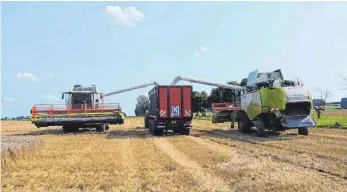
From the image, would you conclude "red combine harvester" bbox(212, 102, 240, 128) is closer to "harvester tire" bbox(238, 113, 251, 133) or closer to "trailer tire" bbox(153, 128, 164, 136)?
"harvester tire" bbox(238, 113, 251, 133)

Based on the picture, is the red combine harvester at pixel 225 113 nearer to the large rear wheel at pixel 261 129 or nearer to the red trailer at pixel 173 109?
the red trailer at pixel 173 109

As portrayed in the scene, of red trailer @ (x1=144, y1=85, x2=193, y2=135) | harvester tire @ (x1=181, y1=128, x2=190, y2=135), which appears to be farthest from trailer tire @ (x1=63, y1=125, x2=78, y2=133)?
harvester tire @ (x1=181, y1=128, x2=190, y2=135)

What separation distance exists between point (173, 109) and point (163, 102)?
0.71m

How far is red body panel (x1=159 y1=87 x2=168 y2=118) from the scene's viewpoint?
25.2 meters

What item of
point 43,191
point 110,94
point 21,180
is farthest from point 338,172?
point 110,94

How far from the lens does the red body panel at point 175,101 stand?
2538 cm

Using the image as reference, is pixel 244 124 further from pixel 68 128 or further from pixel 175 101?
pixel 68 128

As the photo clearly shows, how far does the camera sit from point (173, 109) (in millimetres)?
25391

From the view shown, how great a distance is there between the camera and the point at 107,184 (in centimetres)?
924

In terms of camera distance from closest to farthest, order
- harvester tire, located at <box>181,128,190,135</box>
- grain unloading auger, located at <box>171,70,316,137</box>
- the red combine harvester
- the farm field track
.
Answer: the farm field track
grain unloading auger, located at <box>171,70,316,137</box>
harvester tire, located at <box>181,128,190,135</box>
the red combine harvester

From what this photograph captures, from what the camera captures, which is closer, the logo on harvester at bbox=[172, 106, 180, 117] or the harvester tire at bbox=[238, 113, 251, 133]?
the logo on harvester at bbox=[172, 106, 180, 117]

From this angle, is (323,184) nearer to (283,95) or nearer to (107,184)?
(107,184)

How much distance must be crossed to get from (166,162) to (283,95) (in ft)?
35.3

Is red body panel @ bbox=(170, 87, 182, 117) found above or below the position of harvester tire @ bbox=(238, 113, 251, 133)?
above
